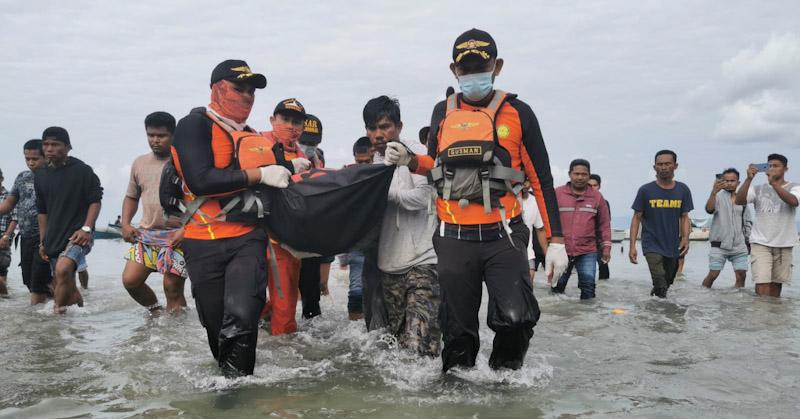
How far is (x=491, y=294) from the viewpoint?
4238mm

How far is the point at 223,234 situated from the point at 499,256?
5.78ft

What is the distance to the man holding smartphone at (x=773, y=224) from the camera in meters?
9.45

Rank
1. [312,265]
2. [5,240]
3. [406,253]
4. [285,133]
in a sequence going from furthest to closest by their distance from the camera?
[5,240] → [312,265] → [285,133] → [406,253]

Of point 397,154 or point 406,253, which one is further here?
point 406,253

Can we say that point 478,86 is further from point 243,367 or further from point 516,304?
point 243,367

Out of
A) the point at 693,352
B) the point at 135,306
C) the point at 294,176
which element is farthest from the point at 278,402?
the point at 135,306

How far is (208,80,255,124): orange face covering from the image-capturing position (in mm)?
4461

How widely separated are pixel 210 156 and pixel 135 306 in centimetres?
585

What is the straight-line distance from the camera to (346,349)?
5855 millimetres

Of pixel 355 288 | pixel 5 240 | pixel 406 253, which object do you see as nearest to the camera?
pixel 406 253

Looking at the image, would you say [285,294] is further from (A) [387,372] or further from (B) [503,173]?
(B) [503,173]

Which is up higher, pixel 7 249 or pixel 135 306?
pixel 7 249

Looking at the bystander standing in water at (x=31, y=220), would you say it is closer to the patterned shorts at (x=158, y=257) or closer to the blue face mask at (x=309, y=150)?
the patterned shorts at (x=158, y=257)

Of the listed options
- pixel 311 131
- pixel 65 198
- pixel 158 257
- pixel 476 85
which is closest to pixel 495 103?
pixel 476 85
